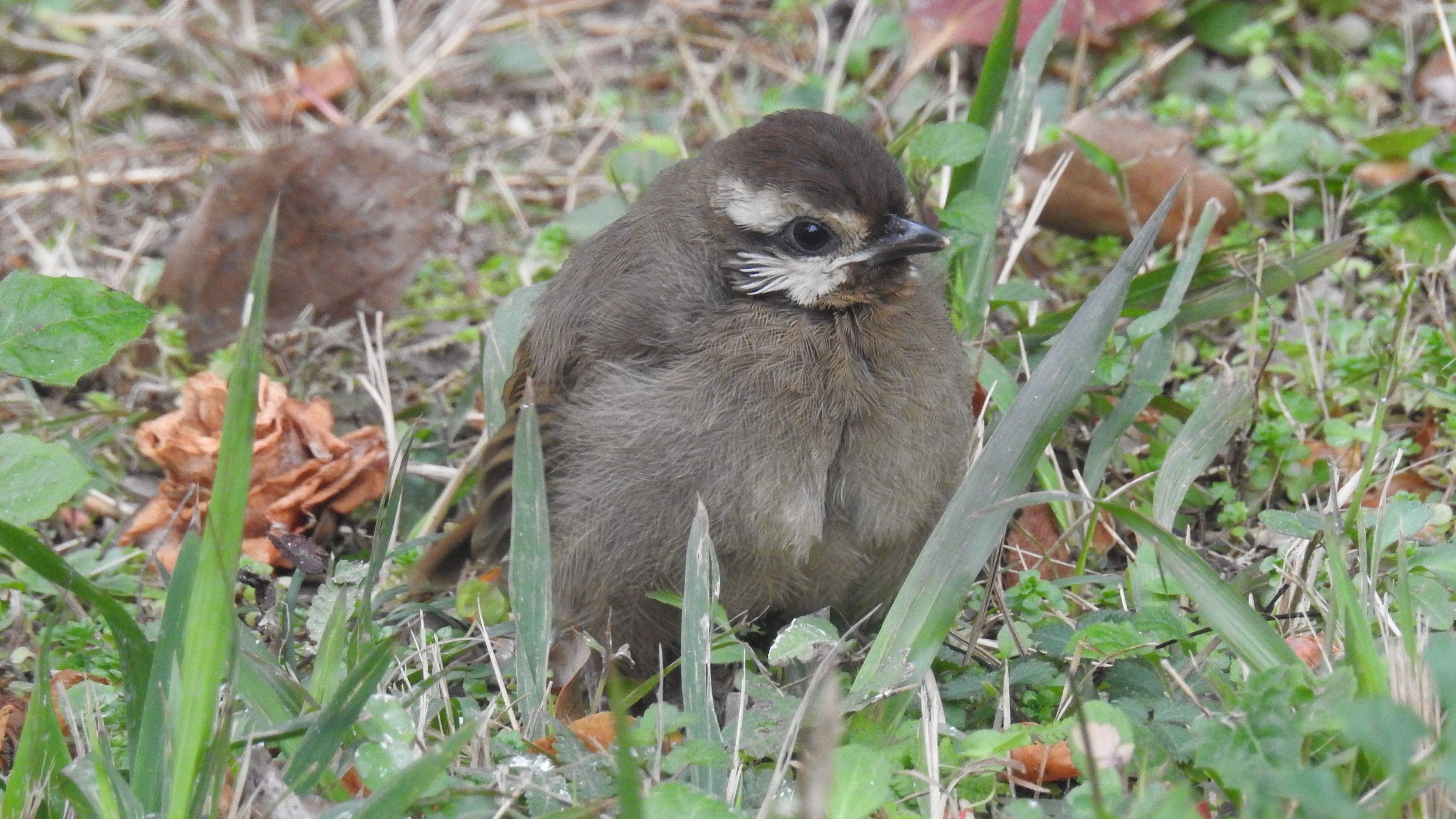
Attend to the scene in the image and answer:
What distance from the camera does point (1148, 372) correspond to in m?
4.29

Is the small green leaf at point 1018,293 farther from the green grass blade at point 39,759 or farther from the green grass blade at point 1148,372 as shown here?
the green grass blade at point 39,759

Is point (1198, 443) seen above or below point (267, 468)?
above

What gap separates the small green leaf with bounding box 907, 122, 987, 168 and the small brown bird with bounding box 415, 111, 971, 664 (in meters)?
0.55

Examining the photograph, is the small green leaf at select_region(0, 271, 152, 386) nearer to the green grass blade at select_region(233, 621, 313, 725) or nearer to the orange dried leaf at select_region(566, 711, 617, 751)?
the green grass blade at select_region(233, 621, 313, 725)

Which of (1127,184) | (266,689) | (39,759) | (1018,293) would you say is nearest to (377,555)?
(266,689)

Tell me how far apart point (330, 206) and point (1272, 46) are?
146 inches

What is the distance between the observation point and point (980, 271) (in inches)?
179

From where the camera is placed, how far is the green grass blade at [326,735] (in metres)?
2.73

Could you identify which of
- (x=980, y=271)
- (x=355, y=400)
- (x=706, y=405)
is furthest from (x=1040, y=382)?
(x=355, y=400)

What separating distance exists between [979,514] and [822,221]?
2.97ft

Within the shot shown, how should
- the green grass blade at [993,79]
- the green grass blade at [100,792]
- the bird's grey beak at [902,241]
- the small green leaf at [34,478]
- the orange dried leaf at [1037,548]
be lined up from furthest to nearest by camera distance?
the green grass blade at [993,79]
the orange dried leaf at [1037,548]
the bird's grey beak at [902,241]
the small green leaf at [34,478]
the green grass blade at [100,792]

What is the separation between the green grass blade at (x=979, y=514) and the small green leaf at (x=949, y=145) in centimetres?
102

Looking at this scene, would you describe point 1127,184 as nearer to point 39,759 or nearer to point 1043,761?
point 1043,761

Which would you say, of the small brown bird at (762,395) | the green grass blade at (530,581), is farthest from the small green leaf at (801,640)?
the green grass blade at (530,581)
